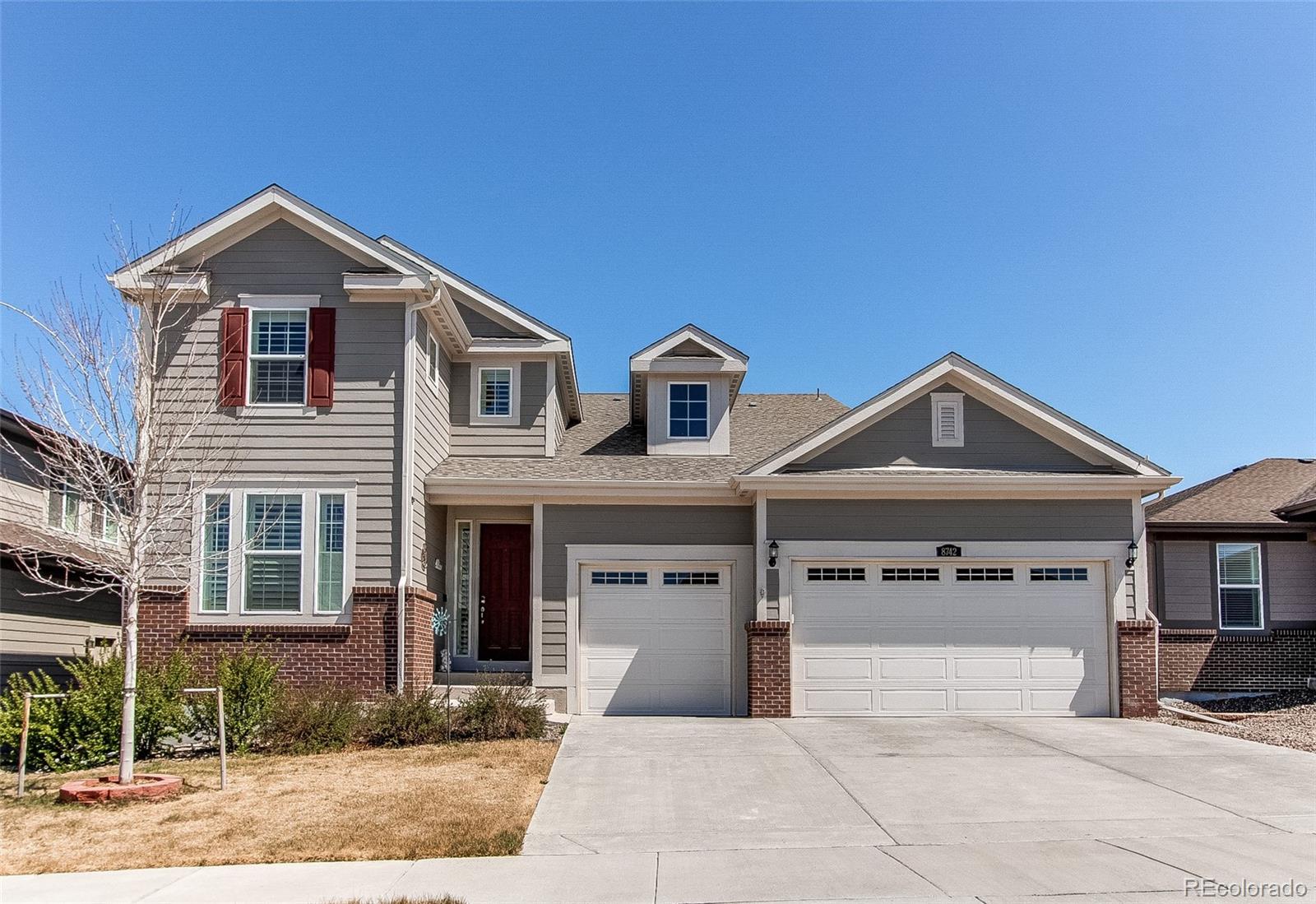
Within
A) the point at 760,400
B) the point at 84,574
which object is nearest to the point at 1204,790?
the point at 760,400

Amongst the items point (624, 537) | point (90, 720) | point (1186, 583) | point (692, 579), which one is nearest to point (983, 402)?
point (692, 579)

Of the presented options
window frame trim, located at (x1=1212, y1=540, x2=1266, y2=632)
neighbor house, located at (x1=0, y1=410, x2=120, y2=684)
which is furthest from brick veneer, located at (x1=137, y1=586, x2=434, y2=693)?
window frame trim, located at (x1=1212, y1=540, x2=1266, y2=632)

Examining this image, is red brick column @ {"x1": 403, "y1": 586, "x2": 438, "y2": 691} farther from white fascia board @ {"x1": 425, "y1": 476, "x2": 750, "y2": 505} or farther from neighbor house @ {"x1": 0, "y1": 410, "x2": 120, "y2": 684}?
neighbor house @ {"x1": 0, "y1": 410, "x2": 120, "y2": 684}

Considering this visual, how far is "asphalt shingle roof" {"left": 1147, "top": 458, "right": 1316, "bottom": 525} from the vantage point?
19.7 meters

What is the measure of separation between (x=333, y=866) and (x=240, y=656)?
5835 mm

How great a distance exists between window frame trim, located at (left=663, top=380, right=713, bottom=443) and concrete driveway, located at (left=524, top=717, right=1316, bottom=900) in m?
5.70

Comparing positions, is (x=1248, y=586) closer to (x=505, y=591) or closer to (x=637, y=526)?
(x=637, y=526)

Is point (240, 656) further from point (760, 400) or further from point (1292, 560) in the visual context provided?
point (1292, 560)

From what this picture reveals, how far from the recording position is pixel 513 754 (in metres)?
12.1

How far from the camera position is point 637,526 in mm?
16859

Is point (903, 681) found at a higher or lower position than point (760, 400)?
lower

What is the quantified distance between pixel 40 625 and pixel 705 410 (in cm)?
1057

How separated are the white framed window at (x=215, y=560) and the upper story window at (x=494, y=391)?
185 inches

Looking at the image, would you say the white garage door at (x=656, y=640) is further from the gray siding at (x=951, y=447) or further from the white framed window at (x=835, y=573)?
the gray siding at (x=951, y=447)
